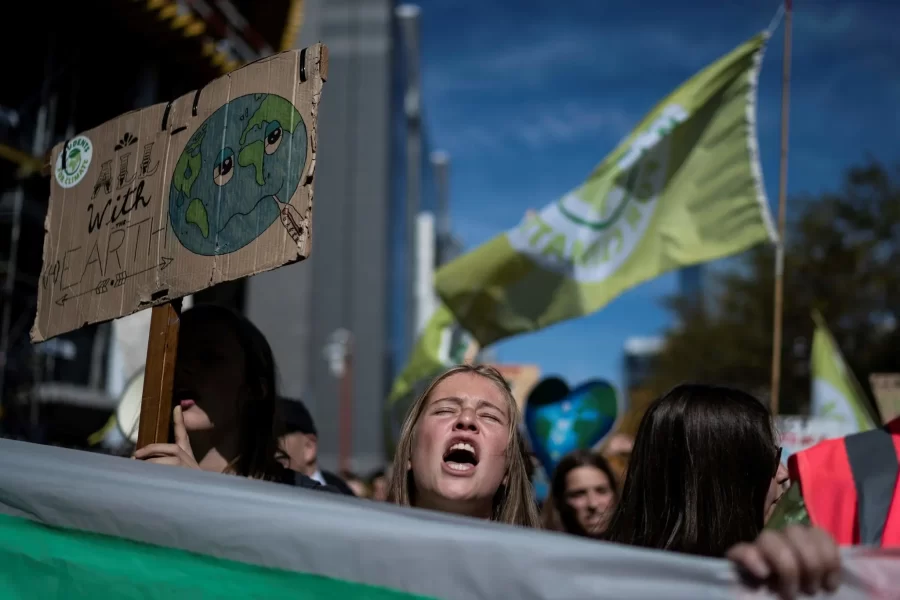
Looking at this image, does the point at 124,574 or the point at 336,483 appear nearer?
the point at 124,574

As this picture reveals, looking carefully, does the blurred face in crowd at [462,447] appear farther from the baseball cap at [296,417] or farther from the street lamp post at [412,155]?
the street lamp post at [412,155]

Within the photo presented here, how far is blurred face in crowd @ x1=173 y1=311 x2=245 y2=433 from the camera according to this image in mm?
2680

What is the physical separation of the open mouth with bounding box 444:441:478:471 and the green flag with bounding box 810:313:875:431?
5.65m

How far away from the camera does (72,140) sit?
2795 millimetres

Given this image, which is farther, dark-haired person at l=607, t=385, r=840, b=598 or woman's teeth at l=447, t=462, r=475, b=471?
woman's teeth at l=447, t=462, r=475, b=471

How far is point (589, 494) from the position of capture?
436cm

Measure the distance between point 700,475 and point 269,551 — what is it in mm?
905

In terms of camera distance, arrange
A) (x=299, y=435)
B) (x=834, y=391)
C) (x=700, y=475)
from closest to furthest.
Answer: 1. (x=700, y=475)
2. (x=299, y=435)
3. (x=834, y=391)

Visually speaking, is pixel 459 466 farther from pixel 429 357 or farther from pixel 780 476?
pixel 429 357

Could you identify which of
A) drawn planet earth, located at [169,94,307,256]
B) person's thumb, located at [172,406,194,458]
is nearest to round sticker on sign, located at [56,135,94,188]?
drawn planet earth, located at [169,94,307,256]

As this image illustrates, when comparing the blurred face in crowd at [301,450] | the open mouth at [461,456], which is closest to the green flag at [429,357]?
the blurred face in crowd at [301,450]

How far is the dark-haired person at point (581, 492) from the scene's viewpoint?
171 inches

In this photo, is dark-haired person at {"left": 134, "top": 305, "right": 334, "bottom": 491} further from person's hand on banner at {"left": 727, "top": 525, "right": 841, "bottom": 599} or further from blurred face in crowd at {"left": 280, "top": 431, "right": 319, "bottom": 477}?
person's hand on banner at {"left": 727, "top": 525, "right": 841, "bottom": 599}

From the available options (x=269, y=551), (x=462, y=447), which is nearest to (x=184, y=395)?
(x=462, y=447)
